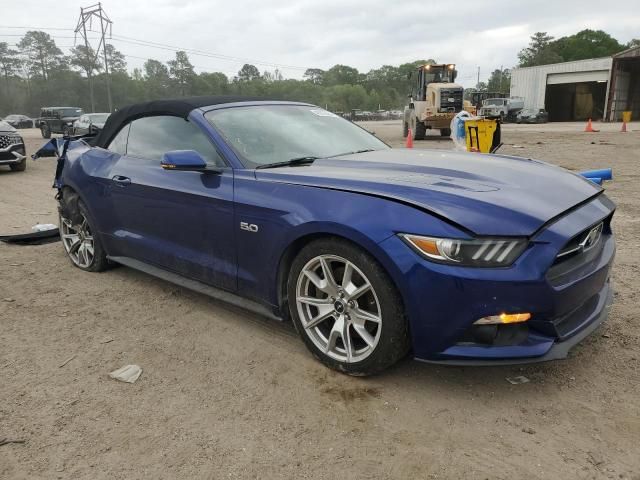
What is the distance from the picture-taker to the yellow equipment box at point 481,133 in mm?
11609

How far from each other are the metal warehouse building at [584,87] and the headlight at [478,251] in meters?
42.8

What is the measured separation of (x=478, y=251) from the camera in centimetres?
238

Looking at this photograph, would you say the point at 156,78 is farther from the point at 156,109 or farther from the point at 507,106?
the point at 156,109

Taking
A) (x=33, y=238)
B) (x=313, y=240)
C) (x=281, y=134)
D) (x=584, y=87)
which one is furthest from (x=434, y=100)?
(x=584, y=87)

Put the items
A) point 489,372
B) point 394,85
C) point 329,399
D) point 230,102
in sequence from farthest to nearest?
point 394,85
point 230,102
point 489,372
point 329,399

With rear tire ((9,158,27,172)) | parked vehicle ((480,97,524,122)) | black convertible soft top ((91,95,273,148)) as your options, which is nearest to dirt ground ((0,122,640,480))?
black convertible soft top ((91,95,273,148))

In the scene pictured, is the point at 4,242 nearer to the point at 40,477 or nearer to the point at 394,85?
the point at 40,477

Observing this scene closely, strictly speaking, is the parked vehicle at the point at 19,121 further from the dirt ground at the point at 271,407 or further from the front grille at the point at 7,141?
the dirt ground at the point at 271,407

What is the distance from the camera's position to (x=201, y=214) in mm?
3426

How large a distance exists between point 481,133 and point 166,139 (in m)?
9.32

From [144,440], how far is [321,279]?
1.21 meters

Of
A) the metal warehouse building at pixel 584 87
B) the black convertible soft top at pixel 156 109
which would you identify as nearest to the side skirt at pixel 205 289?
the black convertible soft top at pixel 156 109

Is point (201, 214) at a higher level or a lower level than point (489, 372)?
higher

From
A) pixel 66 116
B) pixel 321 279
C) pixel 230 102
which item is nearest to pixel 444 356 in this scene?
pixel 321 279
